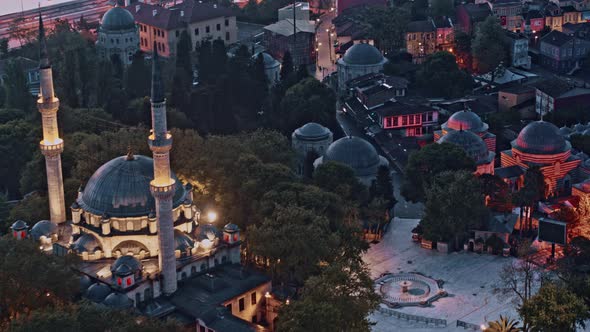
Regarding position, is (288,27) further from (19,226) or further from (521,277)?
(19,226)

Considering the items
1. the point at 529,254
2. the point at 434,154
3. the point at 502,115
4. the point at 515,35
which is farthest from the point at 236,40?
the point at 529,254

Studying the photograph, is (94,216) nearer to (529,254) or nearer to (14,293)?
(14,293)

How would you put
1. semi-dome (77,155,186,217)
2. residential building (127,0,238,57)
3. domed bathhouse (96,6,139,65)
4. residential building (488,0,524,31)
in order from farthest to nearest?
residential building (488,0,524,31)
residential building (127,0,238,57)
domed bathhouse (96,6,139,65)
semi-dome (77,155,186,217)

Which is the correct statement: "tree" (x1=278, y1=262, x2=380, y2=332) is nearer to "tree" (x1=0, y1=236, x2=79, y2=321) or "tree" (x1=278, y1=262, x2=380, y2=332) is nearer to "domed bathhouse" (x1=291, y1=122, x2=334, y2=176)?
"tree" (x1=0, y1=236, x2=79, y2=321)

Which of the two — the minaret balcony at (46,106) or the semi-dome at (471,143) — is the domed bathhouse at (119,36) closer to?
the semi-dome at (471,143)

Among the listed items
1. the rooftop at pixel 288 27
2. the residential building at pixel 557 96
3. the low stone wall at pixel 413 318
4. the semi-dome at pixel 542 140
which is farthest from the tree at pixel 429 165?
the rooftop at pixel 288 27

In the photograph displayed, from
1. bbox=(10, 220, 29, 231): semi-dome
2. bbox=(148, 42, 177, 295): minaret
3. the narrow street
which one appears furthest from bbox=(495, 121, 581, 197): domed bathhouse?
the narrow street
